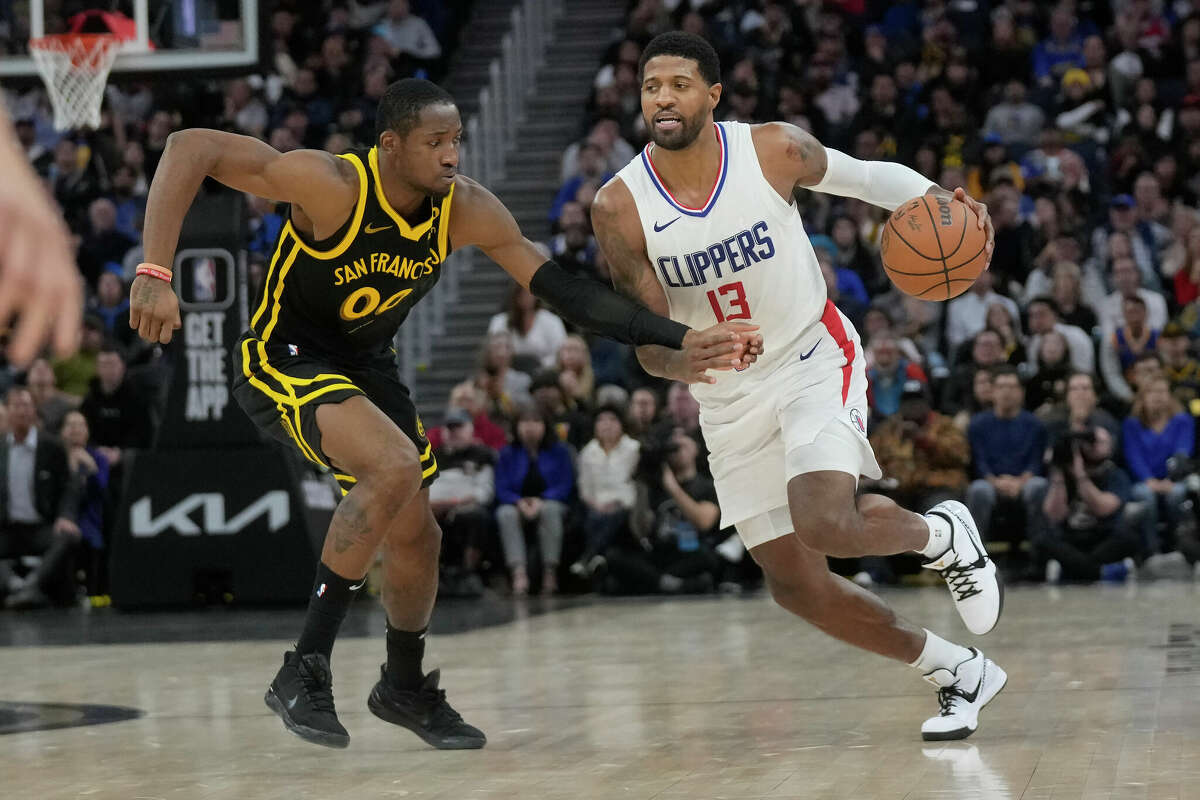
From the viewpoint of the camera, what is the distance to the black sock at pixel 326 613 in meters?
5.02

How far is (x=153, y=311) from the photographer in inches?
178

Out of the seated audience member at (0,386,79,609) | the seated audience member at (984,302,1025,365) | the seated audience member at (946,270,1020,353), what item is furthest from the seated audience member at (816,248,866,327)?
the seated audience member at (0,386,79,609)

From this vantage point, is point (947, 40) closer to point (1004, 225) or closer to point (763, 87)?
point (763, 87)

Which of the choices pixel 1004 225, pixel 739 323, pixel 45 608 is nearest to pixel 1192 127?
pixel 1004 225

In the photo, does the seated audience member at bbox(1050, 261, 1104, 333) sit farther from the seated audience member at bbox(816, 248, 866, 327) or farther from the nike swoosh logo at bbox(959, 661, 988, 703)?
the nike swoosh logo at bbox(959, 661, 988, 703)

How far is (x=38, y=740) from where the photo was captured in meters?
5.75

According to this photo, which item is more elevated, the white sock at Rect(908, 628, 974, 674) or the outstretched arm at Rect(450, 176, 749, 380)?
the outstretched arm at Rect(450, 176, 749, 380)

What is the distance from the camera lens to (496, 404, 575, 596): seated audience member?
11.8 metres

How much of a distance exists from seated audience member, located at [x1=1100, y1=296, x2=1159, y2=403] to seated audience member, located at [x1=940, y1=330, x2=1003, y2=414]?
86 centimetres

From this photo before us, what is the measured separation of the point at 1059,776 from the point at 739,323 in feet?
4.74

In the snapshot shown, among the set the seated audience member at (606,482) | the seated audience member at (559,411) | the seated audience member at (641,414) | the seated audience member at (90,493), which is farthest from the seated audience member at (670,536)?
the seated audience member at (90,493)

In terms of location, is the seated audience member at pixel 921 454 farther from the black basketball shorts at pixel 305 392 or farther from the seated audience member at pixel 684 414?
the black basketball shorts at pixel 305 392

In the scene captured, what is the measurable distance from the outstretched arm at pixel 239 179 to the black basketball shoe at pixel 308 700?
47.1 inches

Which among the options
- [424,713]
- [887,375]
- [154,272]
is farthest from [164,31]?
[424,713]
